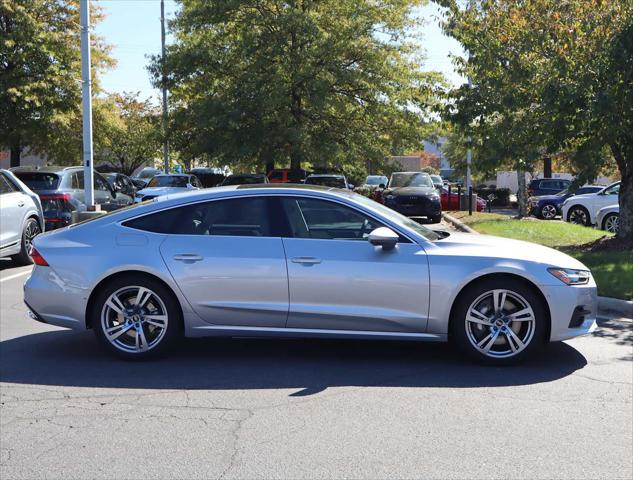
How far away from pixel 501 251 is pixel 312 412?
2.21m

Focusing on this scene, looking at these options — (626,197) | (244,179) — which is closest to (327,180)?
(244,179)

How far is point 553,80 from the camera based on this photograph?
11953 mm

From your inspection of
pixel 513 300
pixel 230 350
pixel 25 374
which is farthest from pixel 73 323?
pixel 513 300

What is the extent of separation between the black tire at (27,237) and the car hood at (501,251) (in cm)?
841

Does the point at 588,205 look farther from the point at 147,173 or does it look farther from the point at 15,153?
the point at 147,173

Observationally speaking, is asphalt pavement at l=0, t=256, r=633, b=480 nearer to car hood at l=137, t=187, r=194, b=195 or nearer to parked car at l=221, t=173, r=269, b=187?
car hood at l=137, t=187, r=194, b=195

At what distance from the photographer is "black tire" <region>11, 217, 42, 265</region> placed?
40.6ft

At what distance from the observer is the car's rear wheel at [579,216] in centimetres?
2150

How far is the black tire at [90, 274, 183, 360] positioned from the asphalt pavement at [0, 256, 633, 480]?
0.51ft

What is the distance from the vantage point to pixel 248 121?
27.6 m

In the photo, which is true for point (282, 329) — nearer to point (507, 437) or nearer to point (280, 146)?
point (507, 437)

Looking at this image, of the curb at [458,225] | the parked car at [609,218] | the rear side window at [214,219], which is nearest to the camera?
the rear side window at [214,219]

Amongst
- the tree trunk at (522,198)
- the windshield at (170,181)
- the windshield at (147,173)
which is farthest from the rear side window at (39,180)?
the windshield at (147,173)

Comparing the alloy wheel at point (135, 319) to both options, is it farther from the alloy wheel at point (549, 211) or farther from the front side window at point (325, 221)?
the alloy wheel at point (549, 211)
